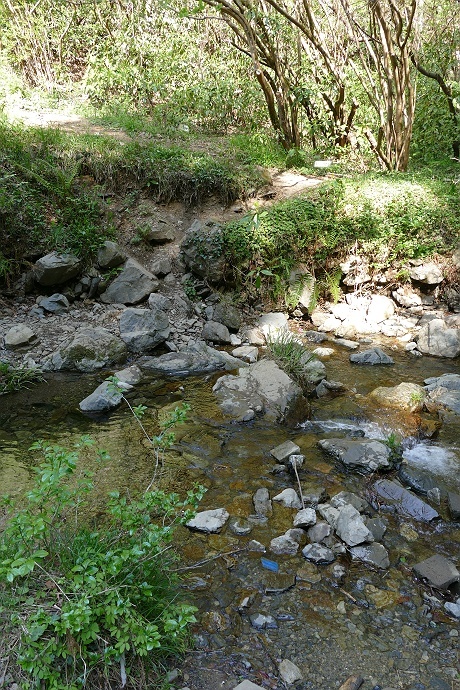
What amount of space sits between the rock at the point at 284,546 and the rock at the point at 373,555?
0.36 m

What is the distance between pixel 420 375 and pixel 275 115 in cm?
697

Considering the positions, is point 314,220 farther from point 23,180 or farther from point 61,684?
point 61,684

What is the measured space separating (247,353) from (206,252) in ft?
6.06

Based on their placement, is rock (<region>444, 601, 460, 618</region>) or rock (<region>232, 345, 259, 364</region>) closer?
rock (<region>444, 601, 460, 618</region>)

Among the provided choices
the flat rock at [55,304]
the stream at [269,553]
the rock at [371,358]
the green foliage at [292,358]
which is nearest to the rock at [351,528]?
the stream at [269,553]

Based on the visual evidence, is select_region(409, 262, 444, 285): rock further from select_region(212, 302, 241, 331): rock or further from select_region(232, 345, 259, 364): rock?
select_region(232, 345, 259, 364): rock

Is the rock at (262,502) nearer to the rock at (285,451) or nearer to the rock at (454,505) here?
the rock at (285,451)

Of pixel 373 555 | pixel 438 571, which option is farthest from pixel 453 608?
pixel 373 555

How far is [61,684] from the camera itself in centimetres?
204

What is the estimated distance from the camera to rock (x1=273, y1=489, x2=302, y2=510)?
3.74m

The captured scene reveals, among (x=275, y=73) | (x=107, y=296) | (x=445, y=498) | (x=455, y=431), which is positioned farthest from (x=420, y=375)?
(x=275, y=73)

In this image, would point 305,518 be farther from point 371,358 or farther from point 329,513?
point 371,358

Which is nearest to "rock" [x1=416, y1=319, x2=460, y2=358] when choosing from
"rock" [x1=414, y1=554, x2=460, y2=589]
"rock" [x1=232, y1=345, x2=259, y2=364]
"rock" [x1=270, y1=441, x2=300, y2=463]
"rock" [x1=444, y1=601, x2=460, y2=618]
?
"rock" [x1=232, y1=345, x2=259, y2=364]

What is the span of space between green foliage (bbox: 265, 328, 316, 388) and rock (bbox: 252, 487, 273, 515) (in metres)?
1.95
